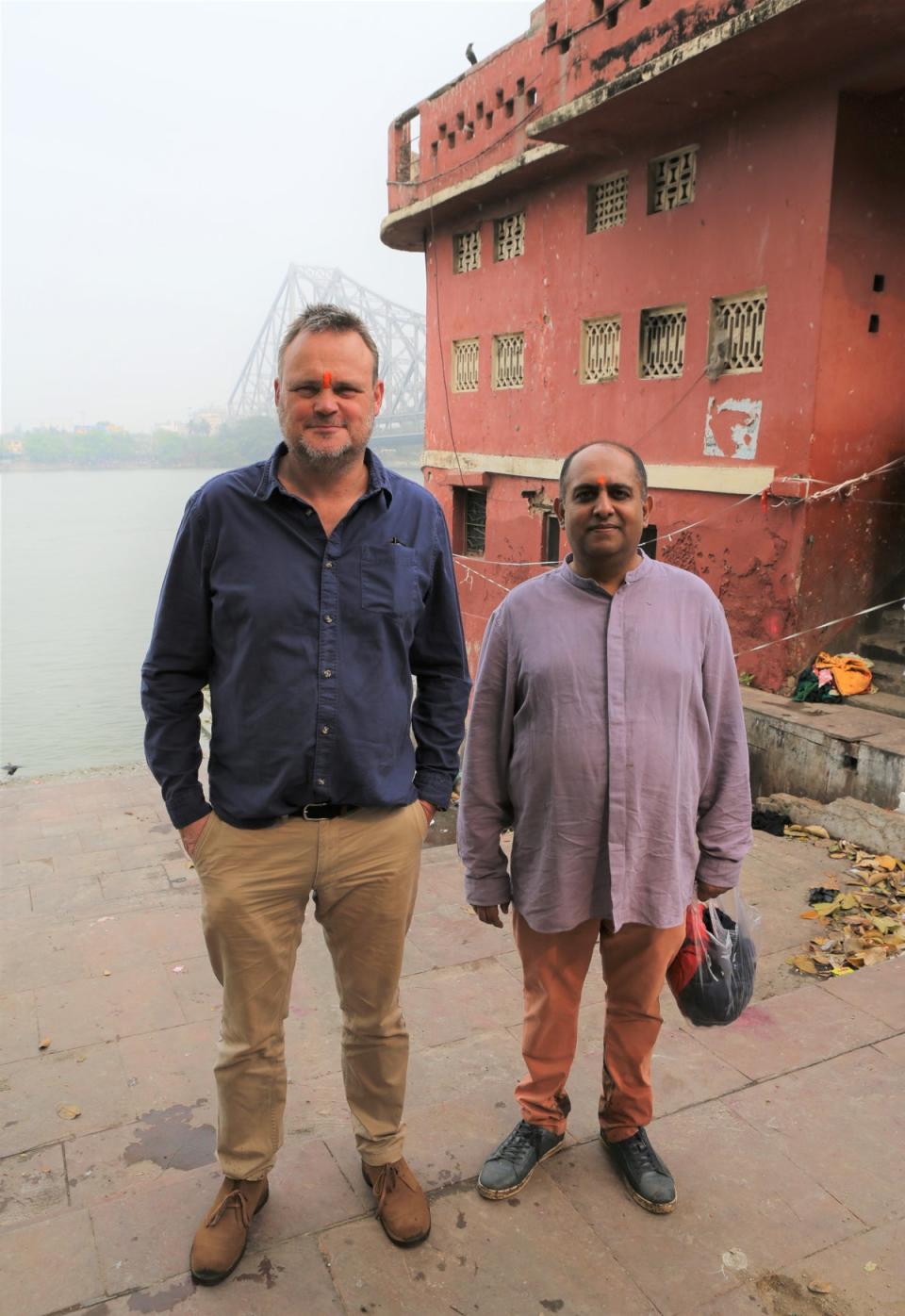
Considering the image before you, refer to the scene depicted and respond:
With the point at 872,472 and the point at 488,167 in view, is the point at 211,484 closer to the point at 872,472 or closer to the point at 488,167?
the point at 872,472

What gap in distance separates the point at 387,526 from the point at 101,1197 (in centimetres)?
181

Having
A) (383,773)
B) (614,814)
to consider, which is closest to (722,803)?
(614,814)

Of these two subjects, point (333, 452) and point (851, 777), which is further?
point (851, 777)

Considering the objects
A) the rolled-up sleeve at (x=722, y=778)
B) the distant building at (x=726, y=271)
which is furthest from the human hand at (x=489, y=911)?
the distant building at (x=726, y=271)

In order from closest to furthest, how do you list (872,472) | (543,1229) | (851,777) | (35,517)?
(543,1229)
(851,777)
(872,472)
(35,517)

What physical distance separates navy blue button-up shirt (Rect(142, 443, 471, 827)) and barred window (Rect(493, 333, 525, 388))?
34.9 feet

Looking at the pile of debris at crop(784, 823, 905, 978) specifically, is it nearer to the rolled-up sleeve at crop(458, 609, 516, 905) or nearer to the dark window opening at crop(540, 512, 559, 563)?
the rolled-up sleeve at crop(458, 609, 516, 905)

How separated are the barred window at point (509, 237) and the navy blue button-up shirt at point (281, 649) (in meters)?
11.0

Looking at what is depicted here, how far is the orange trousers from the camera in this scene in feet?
6.98

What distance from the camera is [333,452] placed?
190 centimetres

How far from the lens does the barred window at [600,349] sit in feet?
33.8

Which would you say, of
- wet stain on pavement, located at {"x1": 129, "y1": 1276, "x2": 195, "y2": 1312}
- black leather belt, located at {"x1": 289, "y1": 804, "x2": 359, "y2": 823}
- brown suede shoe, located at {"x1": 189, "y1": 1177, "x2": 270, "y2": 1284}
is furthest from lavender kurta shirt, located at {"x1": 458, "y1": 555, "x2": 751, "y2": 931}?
wet stain on pavement, located at {"x1": 129, "y1": 1276, "x2": 195, "y2": 1312}

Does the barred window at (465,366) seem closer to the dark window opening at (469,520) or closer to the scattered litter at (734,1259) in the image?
the dark window opening at (469,520)

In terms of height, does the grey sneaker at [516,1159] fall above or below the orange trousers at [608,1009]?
below
